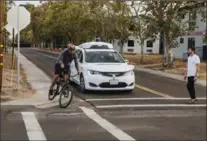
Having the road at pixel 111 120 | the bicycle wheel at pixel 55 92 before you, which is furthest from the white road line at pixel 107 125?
the bicycle wheel at pixel 55 92

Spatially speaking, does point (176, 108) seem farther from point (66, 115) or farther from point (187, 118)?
point (66, 115)

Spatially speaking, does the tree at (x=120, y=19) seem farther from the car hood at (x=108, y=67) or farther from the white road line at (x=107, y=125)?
the white road line at (x=107, y=125)

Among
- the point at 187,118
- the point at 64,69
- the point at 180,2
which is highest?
the point at 180,2

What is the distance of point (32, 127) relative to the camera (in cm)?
946

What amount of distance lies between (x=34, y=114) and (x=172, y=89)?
8.38m

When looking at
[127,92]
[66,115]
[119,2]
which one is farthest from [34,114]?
[119,2]

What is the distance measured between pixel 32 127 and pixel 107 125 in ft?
5.24

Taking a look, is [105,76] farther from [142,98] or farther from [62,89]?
[62,89]

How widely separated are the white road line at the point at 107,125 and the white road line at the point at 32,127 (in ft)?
4.43

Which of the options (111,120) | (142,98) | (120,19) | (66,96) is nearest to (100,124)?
(111,120)

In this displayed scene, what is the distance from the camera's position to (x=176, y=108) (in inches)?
502

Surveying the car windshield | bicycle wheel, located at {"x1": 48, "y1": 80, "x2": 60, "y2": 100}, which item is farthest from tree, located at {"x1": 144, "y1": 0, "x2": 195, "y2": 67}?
bicycle wheel, located at {"x1": 48, "y1": 80, "x2": 60, "y2": 100}

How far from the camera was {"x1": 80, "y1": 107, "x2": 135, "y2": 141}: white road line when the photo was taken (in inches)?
337

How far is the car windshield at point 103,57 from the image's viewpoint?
55.7 feet
